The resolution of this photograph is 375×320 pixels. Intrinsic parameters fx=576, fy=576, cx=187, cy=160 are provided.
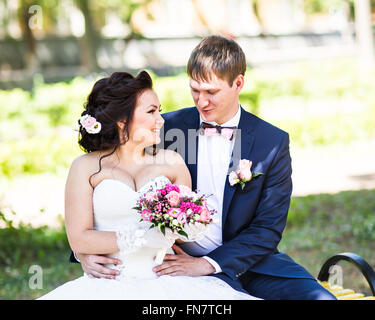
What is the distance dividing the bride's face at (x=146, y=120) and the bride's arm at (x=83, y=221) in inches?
16.3

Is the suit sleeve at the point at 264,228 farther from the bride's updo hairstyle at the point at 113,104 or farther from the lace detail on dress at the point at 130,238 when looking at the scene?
the bride's updo hairstyle at the point at 113,104

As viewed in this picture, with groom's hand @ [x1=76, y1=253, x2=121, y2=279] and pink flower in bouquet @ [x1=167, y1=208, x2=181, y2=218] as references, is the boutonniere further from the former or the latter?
groom's hand @ [x1=76, y1=253, x2=121, y2=279]

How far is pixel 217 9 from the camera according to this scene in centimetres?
3017

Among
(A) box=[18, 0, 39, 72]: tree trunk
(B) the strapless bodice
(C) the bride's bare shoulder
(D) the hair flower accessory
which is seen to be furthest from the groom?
(A) box=[18, 0, 39, 72]: tree trunk

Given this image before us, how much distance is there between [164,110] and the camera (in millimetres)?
12242

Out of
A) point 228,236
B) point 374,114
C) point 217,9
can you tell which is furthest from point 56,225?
point 217,9

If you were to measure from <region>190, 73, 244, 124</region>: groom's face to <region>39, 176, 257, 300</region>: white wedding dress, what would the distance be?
58 centimetres

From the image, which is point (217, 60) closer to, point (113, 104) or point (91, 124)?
point (113, 104)

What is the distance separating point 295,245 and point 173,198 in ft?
13.7

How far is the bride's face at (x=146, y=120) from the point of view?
3551mm

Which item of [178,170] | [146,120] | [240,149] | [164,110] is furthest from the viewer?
[164,110]

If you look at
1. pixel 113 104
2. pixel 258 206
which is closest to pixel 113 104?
pixel 113 104

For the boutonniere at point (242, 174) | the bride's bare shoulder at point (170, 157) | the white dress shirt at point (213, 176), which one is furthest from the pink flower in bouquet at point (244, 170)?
the bride's bare shoulder at point (170, 157)
